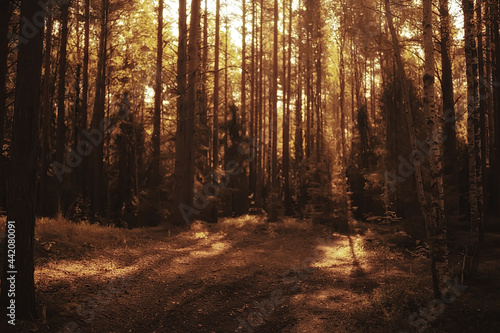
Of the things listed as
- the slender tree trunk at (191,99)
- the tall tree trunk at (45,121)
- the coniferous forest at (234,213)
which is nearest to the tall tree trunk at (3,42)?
the coniferous forest at (234,213)

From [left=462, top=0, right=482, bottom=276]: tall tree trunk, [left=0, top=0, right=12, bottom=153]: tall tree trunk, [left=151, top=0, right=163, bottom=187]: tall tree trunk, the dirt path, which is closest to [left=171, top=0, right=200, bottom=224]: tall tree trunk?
[left=151, top=0, right=163, bottom=187]: tall tree trunk

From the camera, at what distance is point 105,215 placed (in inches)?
736

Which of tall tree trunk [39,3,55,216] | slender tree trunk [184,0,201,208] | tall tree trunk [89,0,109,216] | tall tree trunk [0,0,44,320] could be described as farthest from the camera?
tall tree trunk [89,0,109,216]

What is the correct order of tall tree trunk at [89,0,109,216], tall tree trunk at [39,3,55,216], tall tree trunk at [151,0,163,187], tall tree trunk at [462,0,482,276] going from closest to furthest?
1. tall tree trunk at [462,0,482,276]
2. tall tree trunk at [39,3,55,216]
3. tall tree trunk at [89,0,109,216]
4. tall tree trunk at [151,0,163,187]

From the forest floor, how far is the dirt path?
18 mm

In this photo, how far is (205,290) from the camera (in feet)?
21.6

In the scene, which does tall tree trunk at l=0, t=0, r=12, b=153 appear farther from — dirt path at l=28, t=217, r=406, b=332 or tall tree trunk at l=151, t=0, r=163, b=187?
tall tree trunk at l=151, t=0, r=163, b=187

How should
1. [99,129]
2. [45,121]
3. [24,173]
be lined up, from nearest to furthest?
[24,173]
[45,121]
[99,129]

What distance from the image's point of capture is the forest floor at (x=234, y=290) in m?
5.16

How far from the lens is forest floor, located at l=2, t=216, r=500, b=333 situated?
16.9ft

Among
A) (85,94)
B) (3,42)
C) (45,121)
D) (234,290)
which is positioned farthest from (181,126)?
(234,290)

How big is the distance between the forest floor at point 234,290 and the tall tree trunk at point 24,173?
41cm

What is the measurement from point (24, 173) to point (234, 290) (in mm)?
4005

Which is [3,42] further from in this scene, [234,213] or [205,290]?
[234,213]
